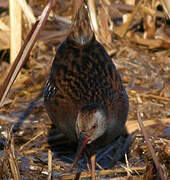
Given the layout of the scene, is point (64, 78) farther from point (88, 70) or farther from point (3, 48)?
point (3, 48)

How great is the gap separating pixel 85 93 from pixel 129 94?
1.70 meters

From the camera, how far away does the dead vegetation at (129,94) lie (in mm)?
4793

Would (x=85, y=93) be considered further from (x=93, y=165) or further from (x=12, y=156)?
(x=12, y=156)

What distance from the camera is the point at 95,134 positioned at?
187 inches

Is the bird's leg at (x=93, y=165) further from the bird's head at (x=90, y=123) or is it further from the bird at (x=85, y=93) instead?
the bird's head at (x=90, y=123)

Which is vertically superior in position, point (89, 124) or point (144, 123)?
point (89, 124)

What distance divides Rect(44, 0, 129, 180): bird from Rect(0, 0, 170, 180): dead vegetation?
15.1 inches

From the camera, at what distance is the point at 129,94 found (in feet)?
22.0

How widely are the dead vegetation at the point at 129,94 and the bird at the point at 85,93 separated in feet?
1.26

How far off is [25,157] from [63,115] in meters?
0.66

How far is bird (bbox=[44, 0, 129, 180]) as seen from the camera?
4.79 m

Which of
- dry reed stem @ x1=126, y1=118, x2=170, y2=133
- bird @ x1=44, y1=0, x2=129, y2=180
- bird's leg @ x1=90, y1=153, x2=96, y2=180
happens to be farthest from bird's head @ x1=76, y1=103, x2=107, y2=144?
dry reed stem @ x1=126, y1=118, x2=170, y2=133

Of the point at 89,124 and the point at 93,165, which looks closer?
the point at 89,124

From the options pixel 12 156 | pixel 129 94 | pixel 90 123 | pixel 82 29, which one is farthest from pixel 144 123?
pixel 12 156
